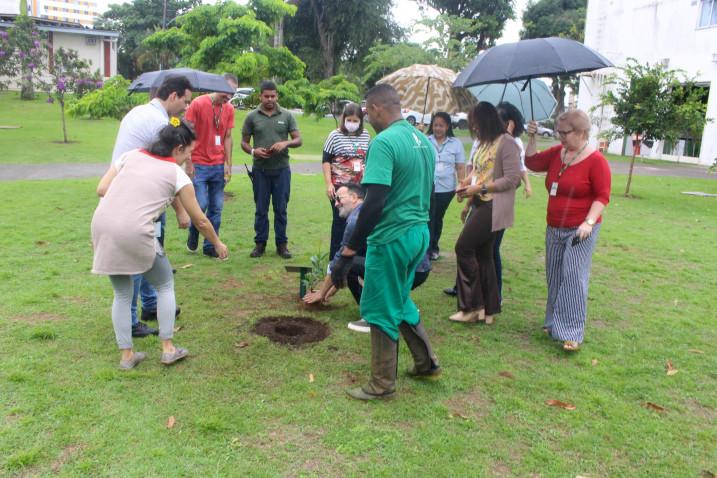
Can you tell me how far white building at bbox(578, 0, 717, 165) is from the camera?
82.3 feet

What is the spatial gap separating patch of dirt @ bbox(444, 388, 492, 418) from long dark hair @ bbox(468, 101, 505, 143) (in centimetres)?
215

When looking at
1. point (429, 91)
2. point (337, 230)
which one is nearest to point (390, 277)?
point (337, 230)

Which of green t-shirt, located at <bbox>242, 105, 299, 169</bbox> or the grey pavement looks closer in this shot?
green t-shirt, located at <bbox>242, 105, 299, 169</bbox>

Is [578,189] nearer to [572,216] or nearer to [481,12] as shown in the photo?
[572,216]

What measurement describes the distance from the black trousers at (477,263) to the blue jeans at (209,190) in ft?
10.6

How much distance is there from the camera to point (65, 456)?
3.04m

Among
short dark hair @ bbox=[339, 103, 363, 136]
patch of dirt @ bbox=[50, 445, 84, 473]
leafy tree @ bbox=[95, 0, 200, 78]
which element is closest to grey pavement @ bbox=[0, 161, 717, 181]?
short dark hair @ bbox=[339, 103, 363, 136]

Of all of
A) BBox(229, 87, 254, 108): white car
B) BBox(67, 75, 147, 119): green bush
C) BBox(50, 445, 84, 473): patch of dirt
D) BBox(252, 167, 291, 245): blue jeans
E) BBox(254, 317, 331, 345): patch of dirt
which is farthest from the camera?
BBox(229, 87, 254, 108): white car

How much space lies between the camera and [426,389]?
156 inches

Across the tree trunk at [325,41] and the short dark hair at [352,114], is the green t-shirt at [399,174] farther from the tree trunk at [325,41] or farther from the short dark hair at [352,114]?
the tree trunk at [325,41]

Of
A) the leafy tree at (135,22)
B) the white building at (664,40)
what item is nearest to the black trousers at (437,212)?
the white building at (664,40)

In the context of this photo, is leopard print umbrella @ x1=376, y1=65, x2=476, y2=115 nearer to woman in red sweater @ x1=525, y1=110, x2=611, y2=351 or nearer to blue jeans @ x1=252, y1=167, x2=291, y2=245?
blue jeans @ x1=252, y1=167, x2=291, y2=245

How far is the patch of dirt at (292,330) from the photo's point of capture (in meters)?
4.73

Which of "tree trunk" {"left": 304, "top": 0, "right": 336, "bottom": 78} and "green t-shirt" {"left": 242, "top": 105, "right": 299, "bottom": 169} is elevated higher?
"tree trunk" {"left": 304, "top": 0, "right": 336, "bottom": 78}
